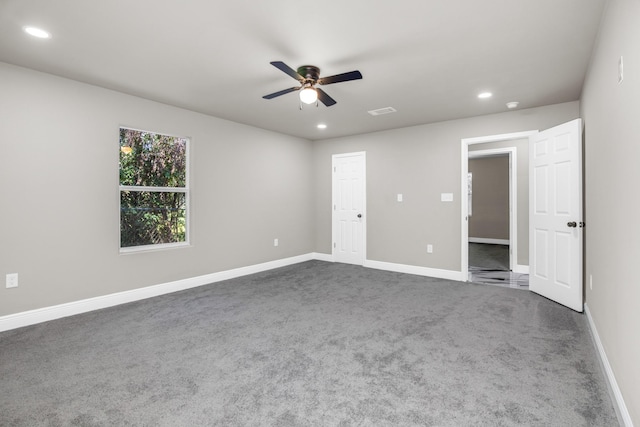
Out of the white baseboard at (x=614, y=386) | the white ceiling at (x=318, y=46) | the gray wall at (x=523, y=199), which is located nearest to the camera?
the white baseboard at (x=614, y=386)

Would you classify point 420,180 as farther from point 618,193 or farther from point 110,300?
point 110,300

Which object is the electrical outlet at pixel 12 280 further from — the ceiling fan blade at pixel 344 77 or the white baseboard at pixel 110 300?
the ceiling fan blade at pixel 344 77

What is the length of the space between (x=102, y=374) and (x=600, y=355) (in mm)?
3586

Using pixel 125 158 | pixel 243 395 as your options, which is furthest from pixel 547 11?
pixel 125 158

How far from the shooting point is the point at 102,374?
88.2 inches

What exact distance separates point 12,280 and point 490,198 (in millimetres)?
9894

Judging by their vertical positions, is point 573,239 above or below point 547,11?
below

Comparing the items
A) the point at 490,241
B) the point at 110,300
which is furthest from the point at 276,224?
the point at 490,241

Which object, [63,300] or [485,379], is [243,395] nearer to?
[485,379]

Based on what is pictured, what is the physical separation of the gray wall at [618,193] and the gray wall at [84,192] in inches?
175

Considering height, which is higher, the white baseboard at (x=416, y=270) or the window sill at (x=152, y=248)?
the window sill at (x=152, y=248)

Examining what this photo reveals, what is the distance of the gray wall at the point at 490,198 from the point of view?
29.0ft

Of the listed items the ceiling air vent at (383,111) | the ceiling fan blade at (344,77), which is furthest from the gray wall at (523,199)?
the ceiling fan blade at (344,77)

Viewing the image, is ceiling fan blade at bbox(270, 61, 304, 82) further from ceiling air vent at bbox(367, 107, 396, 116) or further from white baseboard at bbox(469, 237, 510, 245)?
white baseboard at bbox(469, 237, 510, 245)
